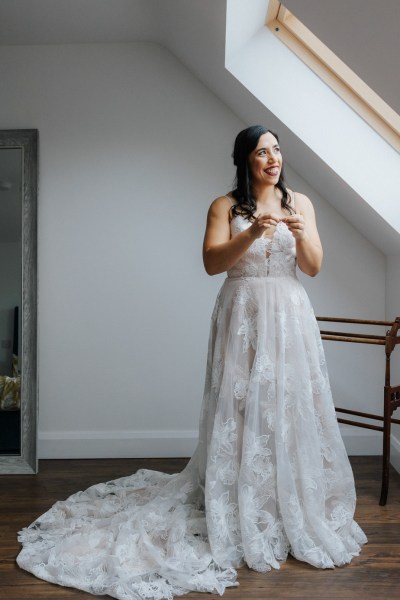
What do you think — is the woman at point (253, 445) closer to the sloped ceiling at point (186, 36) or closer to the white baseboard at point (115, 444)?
the sloped ceiling at point (186, 36)

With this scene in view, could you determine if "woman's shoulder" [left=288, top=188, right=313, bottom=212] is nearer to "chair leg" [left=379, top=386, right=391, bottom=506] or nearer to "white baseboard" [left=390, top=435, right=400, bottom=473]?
"chair leg" [left=379, top=386, right=391, bottom=506]

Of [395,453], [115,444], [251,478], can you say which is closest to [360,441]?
[395,453]

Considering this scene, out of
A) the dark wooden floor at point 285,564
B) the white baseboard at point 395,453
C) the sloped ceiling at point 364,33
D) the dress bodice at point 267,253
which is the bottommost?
the dark wooden floor at point 285,564

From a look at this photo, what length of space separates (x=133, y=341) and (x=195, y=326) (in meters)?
0.36

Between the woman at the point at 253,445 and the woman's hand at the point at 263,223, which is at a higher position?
the woman's hand at the point at 263,223

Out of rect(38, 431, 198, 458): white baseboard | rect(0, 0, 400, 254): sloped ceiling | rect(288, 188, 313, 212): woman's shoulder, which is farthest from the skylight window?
rect(38, 431, 198, 458): white baseboard

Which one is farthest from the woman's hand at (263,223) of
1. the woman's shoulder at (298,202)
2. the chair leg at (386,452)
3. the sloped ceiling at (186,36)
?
the chair leg at (386,452)

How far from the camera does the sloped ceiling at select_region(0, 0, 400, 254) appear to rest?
3314 millimetres

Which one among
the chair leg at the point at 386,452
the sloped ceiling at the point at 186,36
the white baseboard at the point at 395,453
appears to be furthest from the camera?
the white baseboard at the point at 395,453

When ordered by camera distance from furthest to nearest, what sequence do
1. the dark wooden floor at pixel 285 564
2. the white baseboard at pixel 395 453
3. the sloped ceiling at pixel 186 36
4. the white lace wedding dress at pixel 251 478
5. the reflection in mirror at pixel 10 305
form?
the reflection in mirror at pixel 10 305 → the white baseboard at pixel 395 453 → the sloped ceiling at pixel 186 36 → the white lace wedding dress at pixel 251 478 → the dark wooden floor at pixel 285 564

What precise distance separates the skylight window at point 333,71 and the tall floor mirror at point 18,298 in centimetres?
147

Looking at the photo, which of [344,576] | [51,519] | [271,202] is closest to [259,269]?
[271,202]

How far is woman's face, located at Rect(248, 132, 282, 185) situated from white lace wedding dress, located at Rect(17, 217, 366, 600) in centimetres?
19

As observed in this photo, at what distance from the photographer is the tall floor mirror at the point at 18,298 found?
3844 millimetres
